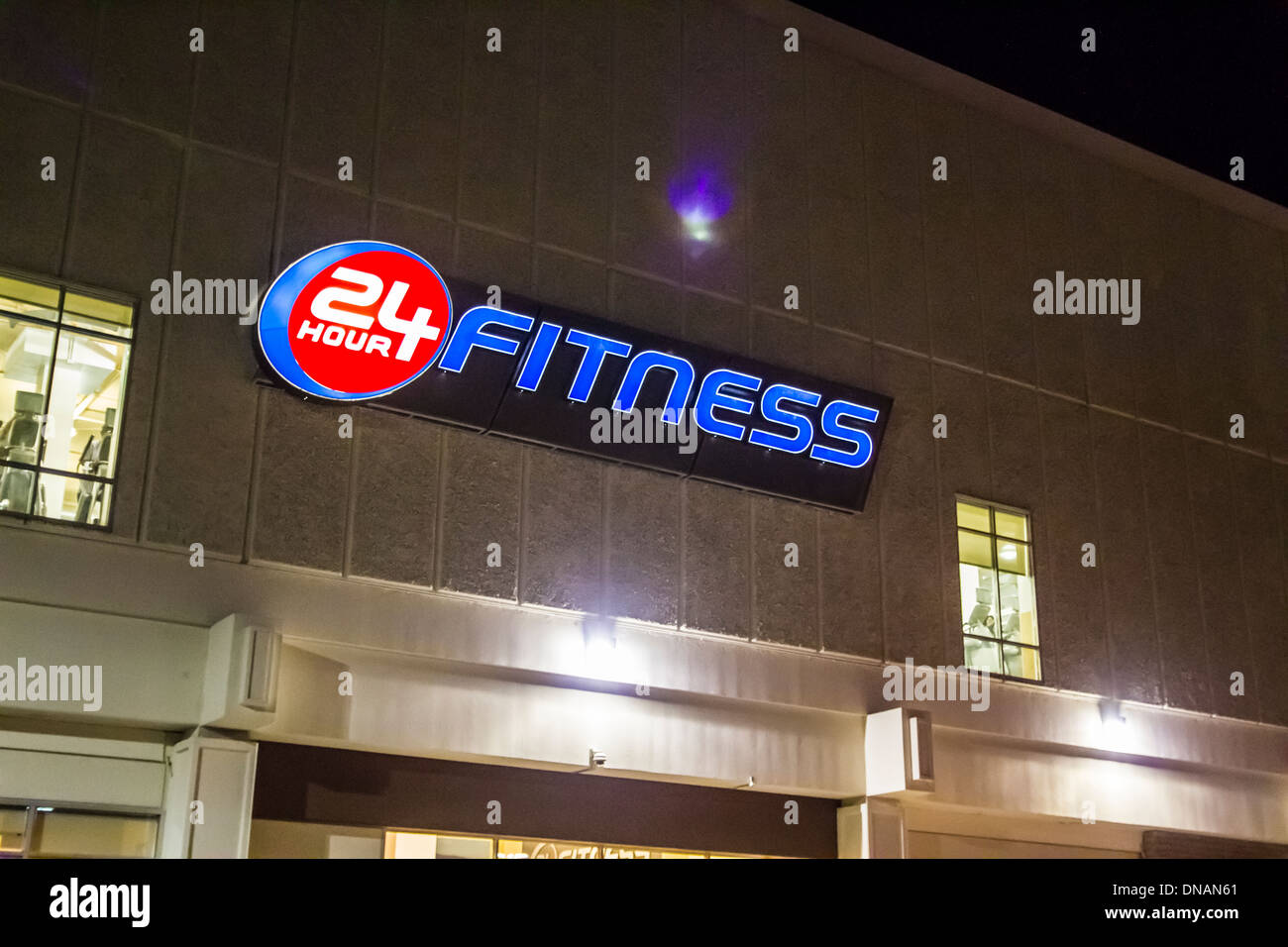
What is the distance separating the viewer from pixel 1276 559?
15125mm

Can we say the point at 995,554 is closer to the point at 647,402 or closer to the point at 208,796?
the point at 647,402

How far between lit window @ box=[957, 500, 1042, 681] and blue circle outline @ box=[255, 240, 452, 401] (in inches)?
245

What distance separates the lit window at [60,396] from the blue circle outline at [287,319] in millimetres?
968

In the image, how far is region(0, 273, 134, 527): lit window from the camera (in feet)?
28.8

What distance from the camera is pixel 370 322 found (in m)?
9.94

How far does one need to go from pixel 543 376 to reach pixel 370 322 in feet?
5.16

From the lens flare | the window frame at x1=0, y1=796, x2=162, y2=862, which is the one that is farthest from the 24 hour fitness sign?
the window frame at x1=0, y1=796, x2=162, y2=862

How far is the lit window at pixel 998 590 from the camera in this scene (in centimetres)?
1279

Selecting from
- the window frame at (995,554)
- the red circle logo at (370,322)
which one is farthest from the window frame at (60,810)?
the window frame at (995,554)

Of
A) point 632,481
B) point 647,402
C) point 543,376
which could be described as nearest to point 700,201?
point 647,402

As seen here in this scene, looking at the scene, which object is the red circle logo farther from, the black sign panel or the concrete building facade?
the concrete building facade

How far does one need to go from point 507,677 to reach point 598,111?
537cm
